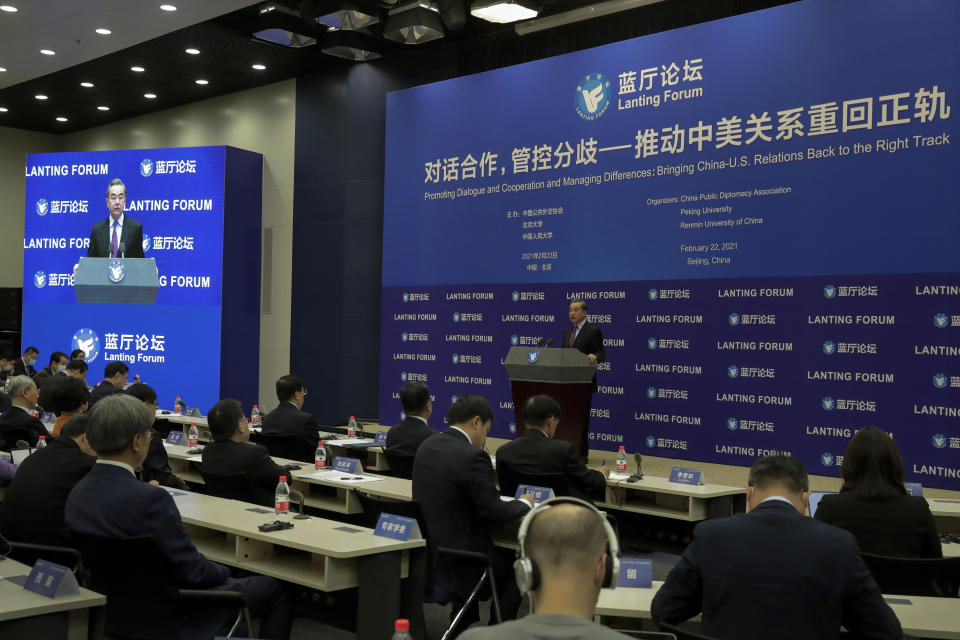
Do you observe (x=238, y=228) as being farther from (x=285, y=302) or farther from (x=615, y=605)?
(x=615, y=605)

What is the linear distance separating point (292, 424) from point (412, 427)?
128 centimetres

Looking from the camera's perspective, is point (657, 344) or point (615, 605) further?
point (657, 344)

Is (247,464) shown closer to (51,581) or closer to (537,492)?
(537,492)

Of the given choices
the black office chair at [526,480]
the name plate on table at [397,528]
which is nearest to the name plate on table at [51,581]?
the name plate on table at [397,528]

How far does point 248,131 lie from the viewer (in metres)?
13.4

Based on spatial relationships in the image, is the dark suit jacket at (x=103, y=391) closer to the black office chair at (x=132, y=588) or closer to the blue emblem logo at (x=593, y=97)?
the black office chair at (x=132, y=588)

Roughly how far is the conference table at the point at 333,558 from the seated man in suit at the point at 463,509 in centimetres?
24

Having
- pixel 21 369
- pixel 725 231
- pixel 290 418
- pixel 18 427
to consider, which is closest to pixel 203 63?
pixel 21 369

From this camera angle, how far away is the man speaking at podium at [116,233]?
13.0 metres

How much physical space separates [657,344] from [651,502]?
2.95 metres

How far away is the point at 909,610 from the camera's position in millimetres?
2686

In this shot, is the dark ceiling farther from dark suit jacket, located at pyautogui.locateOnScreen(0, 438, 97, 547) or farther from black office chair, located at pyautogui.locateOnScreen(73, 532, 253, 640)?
black office chair, located at pyautogui.locateOnScreen(73, 532, 253, 640)

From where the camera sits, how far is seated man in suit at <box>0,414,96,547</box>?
134 inches

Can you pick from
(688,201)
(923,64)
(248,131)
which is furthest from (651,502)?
(248,131)
